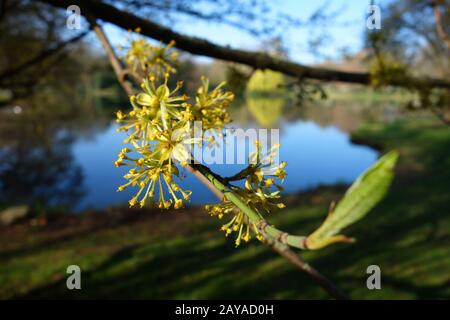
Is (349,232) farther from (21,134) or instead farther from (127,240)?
(21,134)

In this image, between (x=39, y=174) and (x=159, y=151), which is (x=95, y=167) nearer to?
(x=39, y=174)

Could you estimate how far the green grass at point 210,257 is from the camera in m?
4.52

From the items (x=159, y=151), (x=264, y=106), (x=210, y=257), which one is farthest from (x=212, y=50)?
(x=264, y=106)

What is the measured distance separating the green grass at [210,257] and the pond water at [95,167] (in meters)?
1.21

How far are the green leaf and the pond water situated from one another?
646 cm

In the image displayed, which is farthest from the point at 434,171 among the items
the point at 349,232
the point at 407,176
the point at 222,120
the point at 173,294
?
the point at 222,120

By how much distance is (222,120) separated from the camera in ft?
3.11

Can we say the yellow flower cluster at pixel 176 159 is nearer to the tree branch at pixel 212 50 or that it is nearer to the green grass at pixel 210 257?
the tree branch at pixel 212 50

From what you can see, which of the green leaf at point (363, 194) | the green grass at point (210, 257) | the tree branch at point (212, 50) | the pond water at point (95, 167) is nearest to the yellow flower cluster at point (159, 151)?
the green leaf at point (363, 194)

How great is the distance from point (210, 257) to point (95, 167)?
31.5ft

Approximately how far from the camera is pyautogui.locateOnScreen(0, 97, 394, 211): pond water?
10648mm

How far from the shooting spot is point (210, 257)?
5609mm

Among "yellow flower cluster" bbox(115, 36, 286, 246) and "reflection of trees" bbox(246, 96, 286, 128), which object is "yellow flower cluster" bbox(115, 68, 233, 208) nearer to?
"yellow flower cluster" bbox(115, 36, 286, 246)
